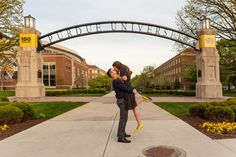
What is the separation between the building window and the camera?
74.2m

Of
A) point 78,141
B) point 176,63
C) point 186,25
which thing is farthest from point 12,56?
point 176,63

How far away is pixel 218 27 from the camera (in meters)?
25.6

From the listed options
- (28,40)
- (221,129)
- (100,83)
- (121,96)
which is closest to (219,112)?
(221,129)

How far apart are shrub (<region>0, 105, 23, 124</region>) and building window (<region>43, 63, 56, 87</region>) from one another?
2648 inches

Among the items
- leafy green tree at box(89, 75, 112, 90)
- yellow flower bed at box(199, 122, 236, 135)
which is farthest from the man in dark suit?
leafy green tree at box(89, 75, 112, 90)

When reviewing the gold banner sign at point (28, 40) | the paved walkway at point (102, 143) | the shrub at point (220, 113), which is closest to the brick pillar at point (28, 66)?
the gold banner sign at point (28, 40)

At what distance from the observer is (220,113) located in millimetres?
8234

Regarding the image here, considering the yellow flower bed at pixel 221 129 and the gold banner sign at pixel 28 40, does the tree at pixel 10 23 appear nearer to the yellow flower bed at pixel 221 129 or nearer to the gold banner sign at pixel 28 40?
→ the gold banner sign at pixel 28 40

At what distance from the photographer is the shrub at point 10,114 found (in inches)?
336

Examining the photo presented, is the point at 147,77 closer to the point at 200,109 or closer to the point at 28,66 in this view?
the point at 28,66

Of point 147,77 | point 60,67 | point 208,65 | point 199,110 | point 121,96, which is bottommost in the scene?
point 199,110

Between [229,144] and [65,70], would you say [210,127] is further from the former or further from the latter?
[65,70]

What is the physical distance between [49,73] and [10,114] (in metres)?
67.8

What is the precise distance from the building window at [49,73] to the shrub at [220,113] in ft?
228
